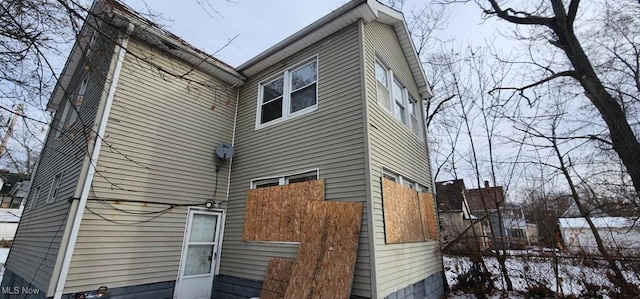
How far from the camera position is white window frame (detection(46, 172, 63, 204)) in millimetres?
6707

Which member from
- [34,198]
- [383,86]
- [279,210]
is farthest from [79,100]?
[383,86]

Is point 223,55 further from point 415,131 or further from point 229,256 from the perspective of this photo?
point 415,131

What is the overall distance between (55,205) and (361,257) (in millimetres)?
6851

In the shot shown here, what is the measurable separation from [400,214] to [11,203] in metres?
37.0

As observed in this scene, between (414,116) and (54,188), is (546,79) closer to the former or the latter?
(414,116)

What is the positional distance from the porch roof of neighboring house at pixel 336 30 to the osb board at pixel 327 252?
4.18 meters

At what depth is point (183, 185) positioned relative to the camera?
681 cm

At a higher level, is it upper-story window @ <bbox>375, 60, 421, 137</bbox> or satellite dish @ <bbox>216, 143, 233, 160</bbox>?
upper-story window @ <bbox>375, 60, 421, 137</bbox>

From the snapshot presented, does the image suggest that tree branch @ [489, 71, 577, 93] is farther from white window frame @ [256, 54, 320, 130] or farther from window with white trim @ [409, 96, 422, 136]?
white window frame @ [256, 54, 320, 130]

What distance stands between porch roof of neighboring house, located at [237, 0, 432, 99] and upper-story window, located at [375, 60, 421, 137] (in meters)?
1.29

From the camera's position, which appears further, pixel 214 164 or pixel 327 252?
pixel 214 164

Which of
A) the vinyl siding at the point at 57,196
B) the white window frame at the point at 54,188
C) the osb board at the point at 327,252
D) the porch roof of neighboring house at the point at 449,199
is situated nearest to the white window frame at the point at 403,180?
the osb board at the point at 327,252

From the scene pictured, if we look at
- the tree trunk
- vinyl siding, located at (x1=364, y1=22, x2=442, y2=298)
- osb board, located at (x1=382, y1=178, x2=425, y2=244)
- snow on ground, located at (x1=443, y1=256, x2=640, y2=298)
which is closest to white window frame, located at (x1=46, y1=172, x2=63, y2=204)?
vinyl siding, located at (x1=364, y1=22, x2=442, y2=298)

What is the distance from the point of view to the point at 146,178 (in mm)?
6227
